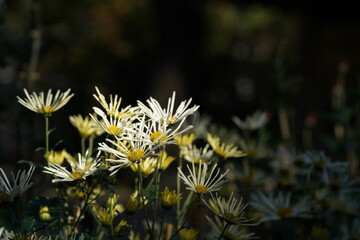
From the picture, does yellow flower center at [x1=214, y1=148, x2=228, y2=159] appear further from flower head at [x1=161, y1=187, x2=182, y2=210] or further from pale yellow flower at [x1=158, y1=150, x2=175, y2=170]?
flower head at [x1=161, y1=187, x2=182, y2=210]

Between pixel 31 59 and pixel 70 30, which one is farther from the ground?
pixel 31 59

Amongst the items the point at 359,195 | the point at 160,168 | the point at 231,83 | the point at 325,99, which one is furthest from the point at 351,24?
the point at 160,168

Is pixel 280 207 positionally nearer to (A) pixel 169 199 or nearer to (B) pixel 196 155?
(B) pixel 196 155

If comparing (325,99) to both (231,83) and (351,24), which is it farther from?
(231,83)

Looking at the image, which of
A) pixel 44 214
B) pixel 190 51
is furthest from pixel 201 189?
pixel 190 51

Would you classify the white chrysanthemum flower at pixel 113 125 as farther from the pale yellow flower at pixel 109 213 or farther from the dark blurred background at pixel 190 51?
the dark blurred background at pixel 190 51

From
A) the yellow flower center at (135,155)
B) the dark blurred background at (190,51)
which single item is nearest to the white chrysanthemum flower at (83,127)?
the yellow flower center at (135,155)
